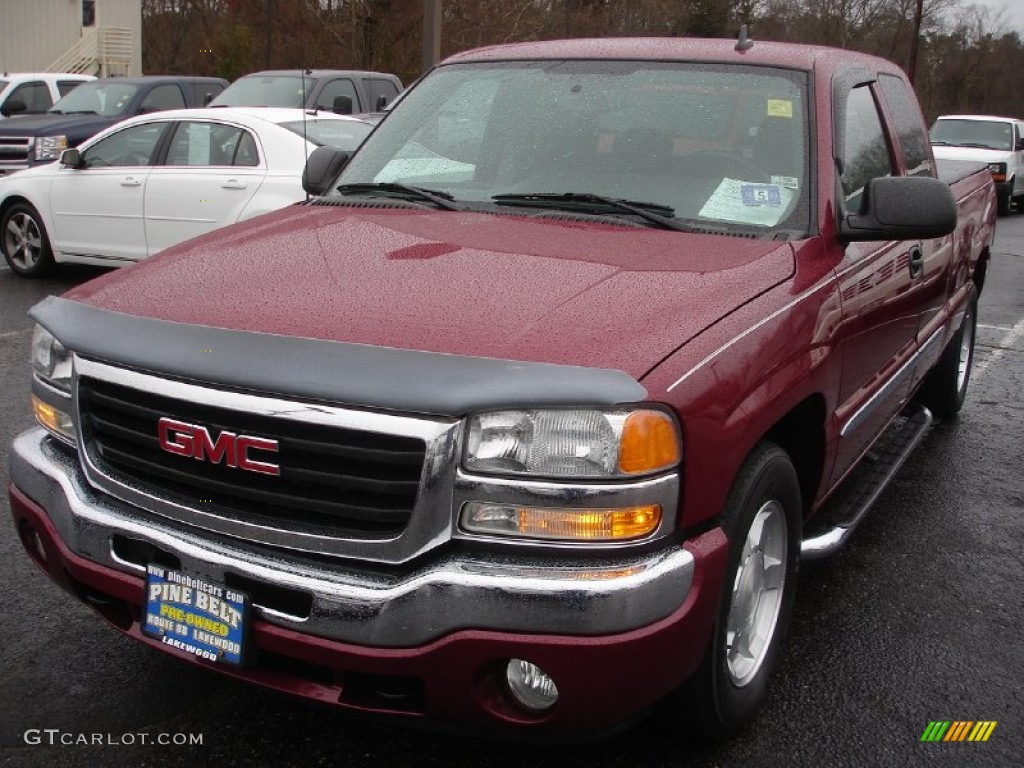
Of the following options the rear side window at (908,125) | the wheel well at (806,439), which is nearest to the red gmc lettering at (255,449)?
the wheel well at (806,439)

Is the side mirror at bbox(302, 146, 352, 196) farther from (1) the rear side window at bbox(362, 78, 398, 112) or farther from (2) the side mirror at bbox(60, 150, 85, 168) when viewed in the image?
(1) the rear side window at bbox(362, 78, 398, 112)

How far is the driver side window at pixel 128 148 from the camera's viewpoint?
9.27 meters

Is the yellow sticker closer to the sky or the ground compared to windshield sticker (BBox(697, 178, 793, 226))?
closer to the sky

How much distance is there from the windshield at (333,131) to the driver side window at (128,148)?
1.19 metres

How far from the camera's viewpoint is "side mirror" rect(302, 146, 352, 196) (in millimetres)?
4175

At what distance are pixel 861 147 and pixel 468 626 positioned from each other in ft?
8.31

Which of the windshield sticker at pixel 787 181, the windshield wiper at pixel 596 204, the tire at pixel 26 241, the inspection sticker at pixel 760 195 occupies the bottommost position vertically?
the tire at pixel 26 241

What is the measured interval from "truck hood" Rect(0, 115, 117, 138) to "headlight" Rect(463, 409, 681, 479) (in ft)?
45.8

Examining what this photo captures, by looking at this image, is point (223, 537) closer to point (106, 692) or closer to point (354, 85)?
point (106, 692)

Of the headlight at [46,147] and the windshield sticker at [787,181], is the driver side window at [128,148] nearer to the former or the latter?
the headlight at [46,147]

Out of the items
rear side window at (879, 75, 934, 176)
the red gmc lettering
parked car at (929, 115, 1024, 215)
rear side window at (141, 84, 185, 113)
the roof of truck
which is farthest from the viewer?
parked car at (929, 115, 1024, 215)

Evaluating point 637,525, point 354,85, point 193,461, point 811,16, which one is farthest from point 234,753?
point 811,16

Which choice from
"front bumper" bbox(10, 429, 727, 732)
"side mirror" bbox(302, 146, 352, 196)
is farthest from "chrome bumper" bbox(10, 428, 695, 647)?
"side mirror" bbox(302, 146, 352, 196)

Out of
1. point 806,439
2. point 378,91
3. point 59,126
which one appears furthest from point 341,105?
point 806,439
